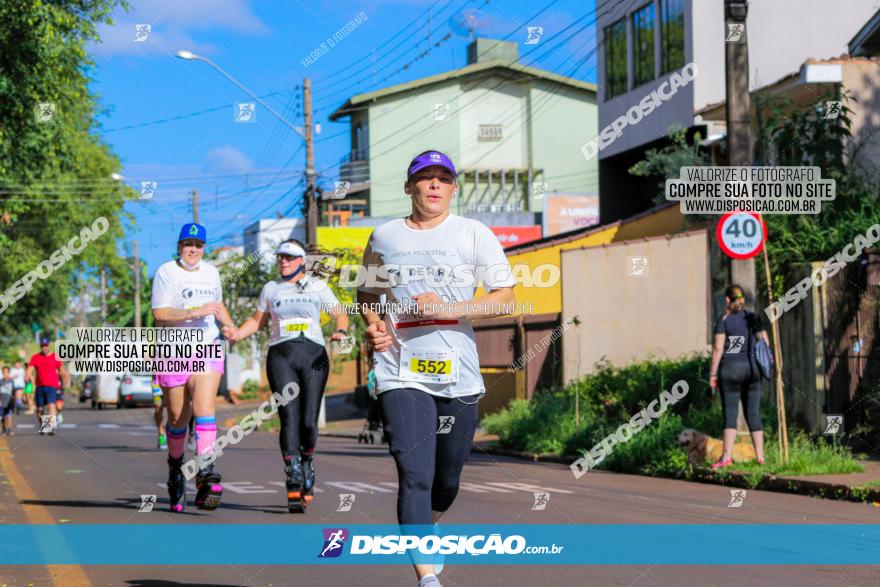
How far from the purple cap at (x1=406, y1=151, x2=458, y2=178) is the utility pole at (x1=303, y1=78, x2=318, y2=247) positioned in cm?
2264

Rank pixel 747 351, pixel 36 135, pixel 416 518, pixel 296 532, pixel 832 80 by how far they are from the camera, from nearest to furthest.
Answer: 1. pixel 416 518
2. pixel 296 532
3. pixel 747 351
4. pixel 832 80
5. pixel 36 135

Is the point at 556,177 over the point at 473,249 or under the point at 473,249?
over

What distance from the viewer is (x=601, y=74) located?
32531 millimetres

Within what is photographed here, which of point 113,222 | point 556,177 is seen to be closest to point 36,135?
point 113,222

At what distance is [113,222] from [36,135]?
2552 centimetres

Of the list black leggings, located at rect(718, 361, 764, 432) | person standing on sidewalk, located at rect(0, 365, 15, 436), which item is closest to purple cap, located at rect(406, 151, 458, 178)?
black leggings, located at rect(718, 361, 764, 432)

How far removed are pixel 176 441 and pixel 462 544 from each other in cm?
286

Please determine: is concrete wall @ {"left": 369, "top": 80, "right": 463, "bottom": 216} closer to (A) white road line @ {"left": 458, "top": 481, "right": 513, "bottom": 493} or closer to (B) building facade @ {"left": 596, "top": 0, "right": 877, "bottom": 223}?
(B) building facade @ {"left": 596, "top": 0, "right": 877, "bottom": 223}

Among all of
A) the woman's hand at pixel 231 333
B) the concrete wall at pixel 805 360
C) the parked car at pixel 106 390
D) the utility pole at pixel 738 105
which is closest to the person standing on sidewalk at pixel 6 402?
the concrete wall at pixel 805 360

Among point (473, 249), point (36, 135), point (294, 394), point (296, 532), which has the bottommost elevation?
point (296, 532)

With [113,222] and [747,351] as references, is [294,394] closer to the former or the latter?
[747,351]

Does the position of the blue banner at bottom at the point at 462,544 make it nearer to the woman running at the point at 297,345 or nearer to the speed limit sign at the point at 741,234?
the woman running at the point at 297,345

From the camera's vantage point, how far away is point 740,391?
1330 cm

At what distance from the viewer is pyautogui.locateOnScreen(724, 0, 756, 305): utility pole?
14.2m
